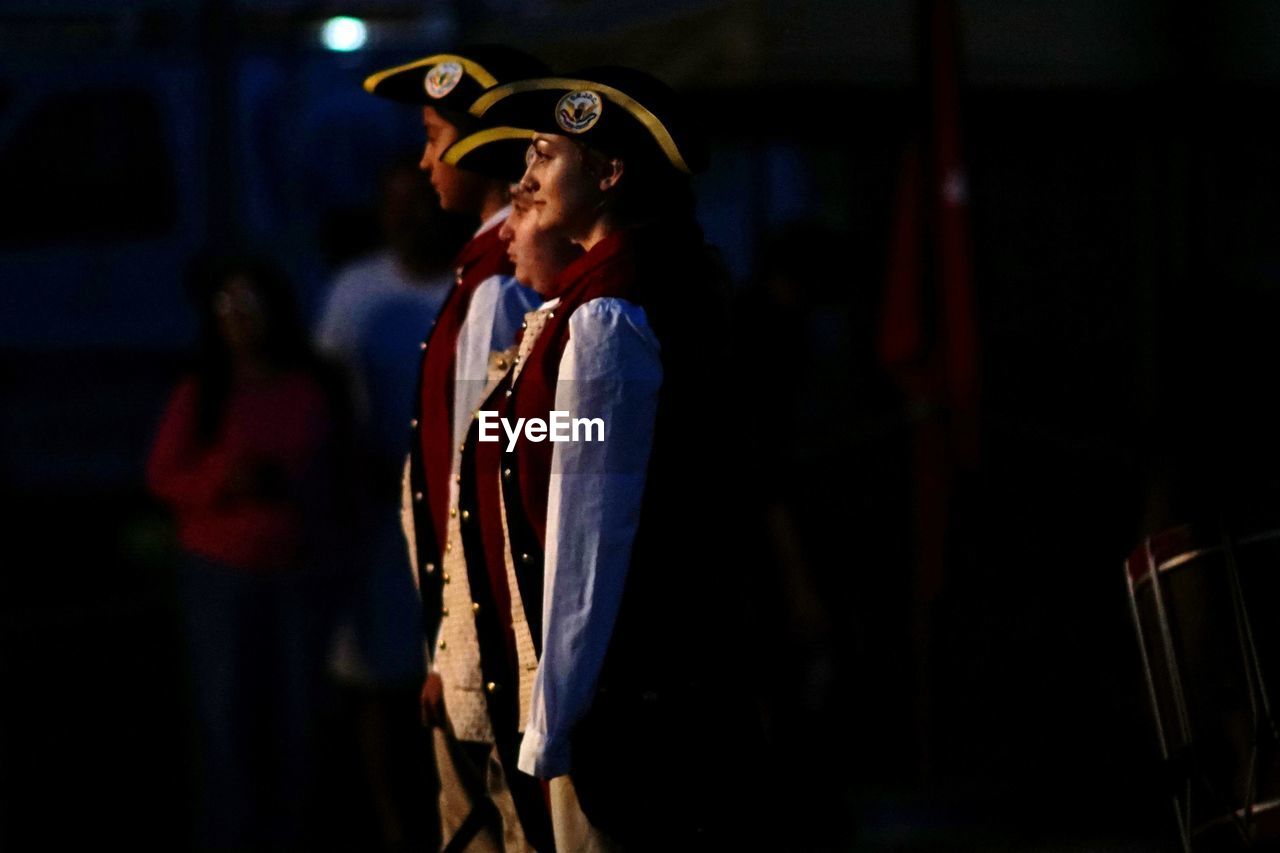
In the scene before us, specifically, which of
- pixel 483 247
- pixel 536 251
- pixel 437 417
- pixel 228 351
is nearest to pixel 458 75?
pixel 483 247

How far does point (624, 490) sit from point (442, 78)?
1.40 metres

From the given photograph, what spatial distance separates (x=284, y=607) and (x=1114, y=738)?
2.53m

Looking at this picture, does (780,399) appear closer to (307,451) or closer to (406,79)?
(307,451)

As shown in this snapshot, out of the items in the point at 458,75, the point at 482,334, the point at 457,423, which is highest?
the point at 458,75

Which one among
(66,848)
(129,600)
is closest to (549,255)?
(66,848)

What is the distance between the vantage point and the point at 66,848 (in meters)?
7.21

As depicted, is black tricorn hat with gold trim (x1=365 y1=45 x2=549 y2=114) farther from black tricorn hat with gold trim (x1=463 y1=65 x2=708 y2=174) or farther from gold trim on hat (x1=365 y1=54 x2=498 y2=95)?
black tricorn hat with gold trim (x1=463 y1=65 x2=708 y2=174)

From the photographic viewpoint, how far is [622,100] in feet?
12.6

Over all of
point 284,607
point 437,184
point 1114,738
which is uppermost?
point 437,184

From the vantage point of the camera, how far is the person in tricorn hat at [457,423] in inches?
170

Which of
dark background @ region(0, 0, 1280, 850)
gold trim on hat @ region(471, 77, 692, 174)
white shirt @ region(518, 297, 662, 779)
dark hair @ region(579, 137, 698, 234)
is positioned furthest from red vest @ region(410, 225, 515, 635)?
dark background @ region(0, 0, 1280, 850)

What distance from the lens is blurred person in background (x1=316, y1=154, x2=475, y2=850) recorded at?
696cm

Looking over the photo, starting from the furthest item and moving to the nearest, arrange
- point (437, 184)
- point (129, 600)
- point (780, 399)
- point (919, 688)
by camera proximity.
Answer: point (129, 600), point (919, 688), point (780, 399), point (437, 184)

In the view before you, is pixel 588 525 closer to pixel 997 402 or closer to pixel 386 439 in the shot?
pixel 386 439
